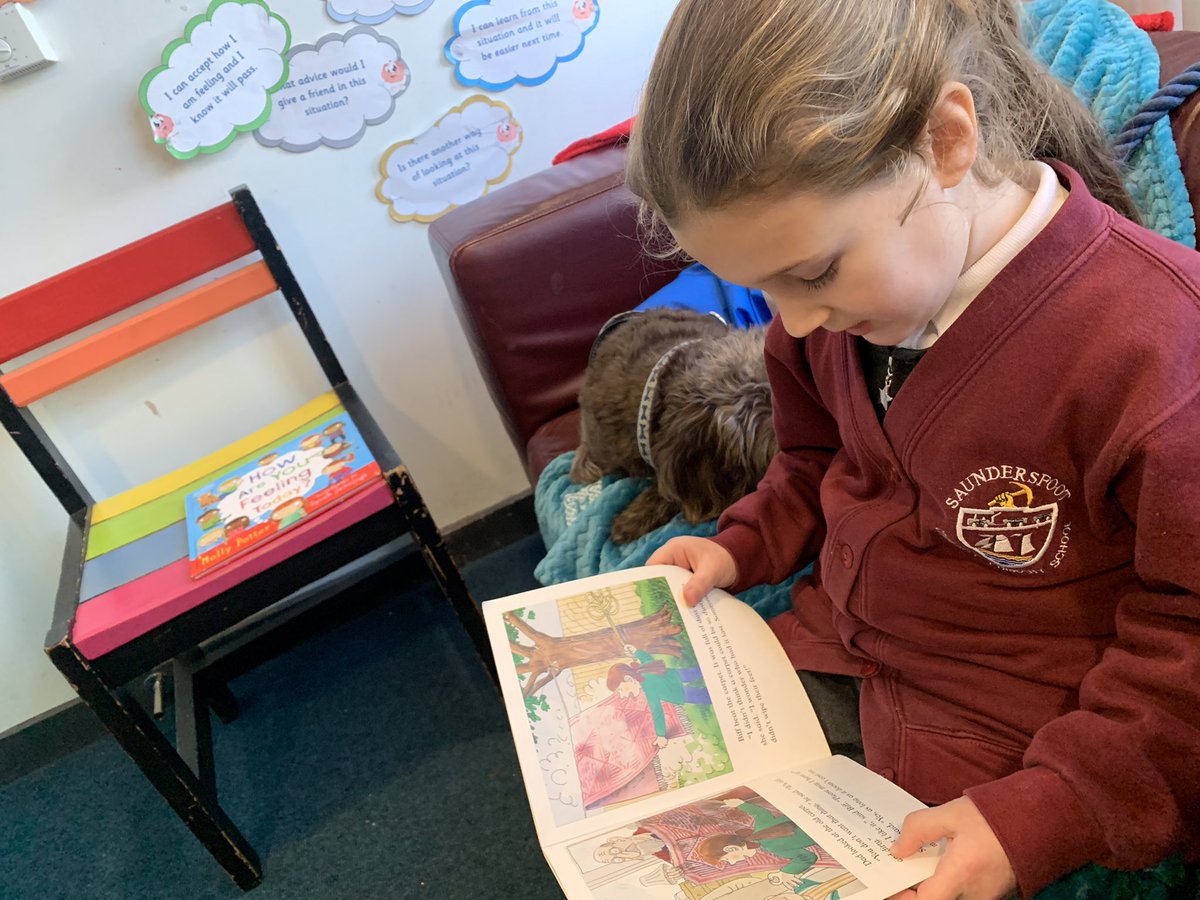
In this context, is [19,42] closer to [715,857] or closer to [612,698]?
[612,698]

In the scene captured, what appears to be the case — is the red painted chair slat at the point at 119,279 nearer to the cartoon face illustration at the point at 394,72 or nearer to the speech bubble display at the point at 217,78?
the speech bubble display at the point at 217,78

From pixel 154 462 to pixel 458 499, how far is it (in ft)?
1.94

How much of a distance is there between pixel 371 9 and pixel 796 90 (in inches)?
43.4

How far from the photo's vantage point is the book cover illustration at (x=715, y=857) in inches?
23.1

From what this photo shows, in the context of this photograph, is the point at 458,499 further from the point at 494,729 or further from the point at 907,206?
the point at 907,206

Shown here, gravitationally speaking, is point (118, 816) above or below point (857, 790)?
below

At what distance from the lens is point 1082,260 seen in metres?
0.56

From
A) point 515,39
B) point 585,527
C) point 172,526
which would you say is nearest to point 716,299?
point 585,527

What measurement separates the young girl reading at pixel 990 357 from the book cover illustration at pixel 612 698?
0.62 ft

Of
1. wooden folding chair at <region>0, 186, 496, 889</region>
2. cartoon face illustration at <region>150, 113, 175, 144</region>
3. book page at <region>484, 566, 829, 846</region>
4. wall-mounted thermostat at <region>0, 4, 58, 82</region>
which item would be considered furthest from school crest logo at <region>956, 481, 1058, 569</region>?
wall-mounted thermostat at <region>0, 4, 58, 82</region>

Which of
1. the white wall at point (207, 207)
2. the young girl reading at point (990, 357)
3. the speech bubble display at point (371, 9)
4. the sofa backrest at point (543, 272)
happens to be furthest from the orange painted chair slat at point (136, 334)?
the young girl reading at point (990, 357)

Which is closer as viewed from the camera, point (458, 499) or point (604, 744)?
point (604, 744)

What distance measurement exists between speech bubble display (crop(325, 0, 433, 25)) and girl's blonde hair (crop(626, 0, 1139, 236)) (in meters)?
1.00

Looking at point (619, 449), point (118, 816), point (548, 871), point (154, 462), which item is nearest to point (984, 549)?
point (619, 449)
